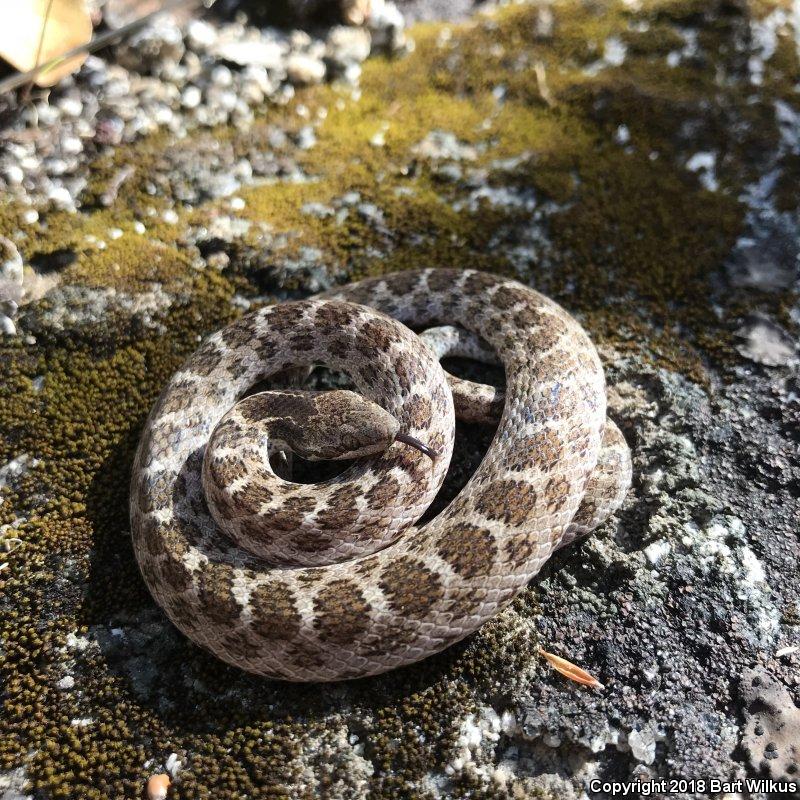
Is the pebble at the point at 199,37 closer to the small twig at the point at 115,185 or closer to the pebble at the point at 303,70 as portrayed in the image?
the pebble at the point at 303,70

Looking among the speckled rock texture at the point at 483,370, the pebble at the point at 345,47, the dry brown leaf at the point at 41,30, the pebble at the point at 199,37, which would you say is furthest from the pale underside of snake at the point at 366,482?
the pebble at the point at 199,37

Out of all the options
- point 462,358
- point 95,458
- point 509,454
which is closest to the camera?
point 509,454

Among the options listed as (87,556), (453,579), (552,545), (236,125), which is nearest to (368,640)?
(453,579)

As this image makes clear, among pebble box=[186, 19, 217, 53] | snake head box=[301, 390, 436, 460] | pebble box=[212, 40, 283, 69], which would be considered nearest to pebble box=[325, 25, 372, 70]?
pebble box=[212, 40, 283, 69]

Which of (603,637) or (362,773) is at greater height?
(603,637)

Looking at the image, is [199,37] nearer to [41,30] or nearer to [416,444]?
[41,30]

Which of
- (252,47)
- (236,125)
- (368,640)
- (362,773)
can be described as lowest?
(362,773)

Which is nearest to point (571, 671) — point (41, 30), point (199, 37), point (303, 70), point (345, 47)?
point (303, 70)

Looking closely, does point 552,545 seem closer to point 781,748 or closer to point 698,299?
point 781,748
